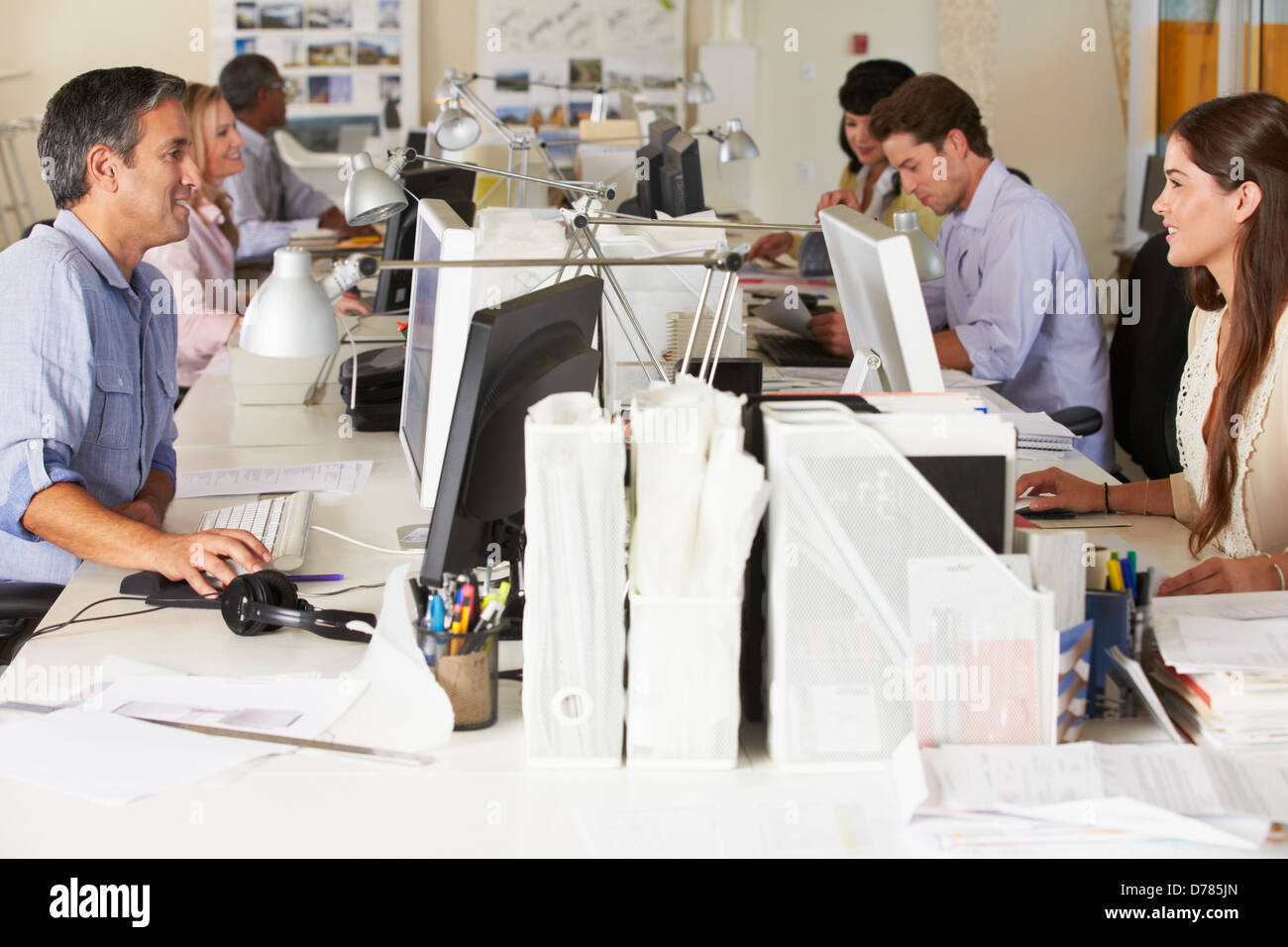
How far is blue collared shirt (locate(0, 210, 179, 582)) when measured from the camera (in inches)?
69.8

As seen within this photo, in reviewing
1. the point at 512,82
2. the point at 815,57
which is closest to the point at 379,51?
the point at 512,82

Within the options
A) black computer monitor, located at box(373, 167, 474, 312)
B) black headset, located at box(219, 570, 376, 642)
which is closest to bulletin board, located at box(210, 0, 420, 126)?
black computer monitor, located at box(373, 167, 474, 312)

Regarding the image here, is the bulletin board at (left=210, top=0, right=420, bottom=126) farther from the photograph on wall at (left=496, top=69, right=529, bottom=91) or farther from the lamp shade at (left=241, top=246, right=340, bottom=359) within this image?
the lamp shade at (left=241, top=246, right=340, bottom=359)

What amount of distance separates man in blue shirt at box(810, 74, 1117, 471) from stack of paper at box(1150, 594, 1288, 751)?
1.60 metres

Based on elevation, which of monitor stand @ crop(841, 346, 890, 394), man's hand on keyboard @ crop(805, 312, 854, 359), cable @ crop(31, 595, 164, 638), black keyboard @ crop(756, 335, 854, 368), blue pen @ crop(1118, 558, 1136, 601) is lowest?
cable @ crop(31, 595, 164, 638)

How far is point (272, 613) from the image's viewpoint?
1484 millimetres

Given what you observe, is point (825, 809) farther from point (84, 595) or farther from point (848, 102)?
point (848, 102)

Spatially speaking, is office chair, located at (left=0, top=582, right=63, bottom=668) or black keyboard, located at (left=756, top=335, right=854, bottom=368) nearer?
office chair, located at (left=0, top=582, right=63, bottom=668)

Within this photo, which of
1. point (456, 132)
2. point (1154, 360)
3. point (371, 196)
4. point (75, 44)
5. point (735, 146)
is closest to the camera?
point (371, 196)

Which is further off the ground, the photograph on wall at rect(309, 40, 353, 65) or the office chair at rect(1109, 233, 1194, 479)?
the photograph on wall at rect(309, 40, 353, 65)

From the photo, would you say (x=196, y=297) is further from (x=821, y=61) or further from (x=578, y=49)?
(x=821, y=61)

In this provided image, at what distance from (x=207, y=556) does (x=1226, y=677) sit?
1.19 m

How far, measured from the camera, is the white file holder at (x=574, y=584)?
44.1 inches
